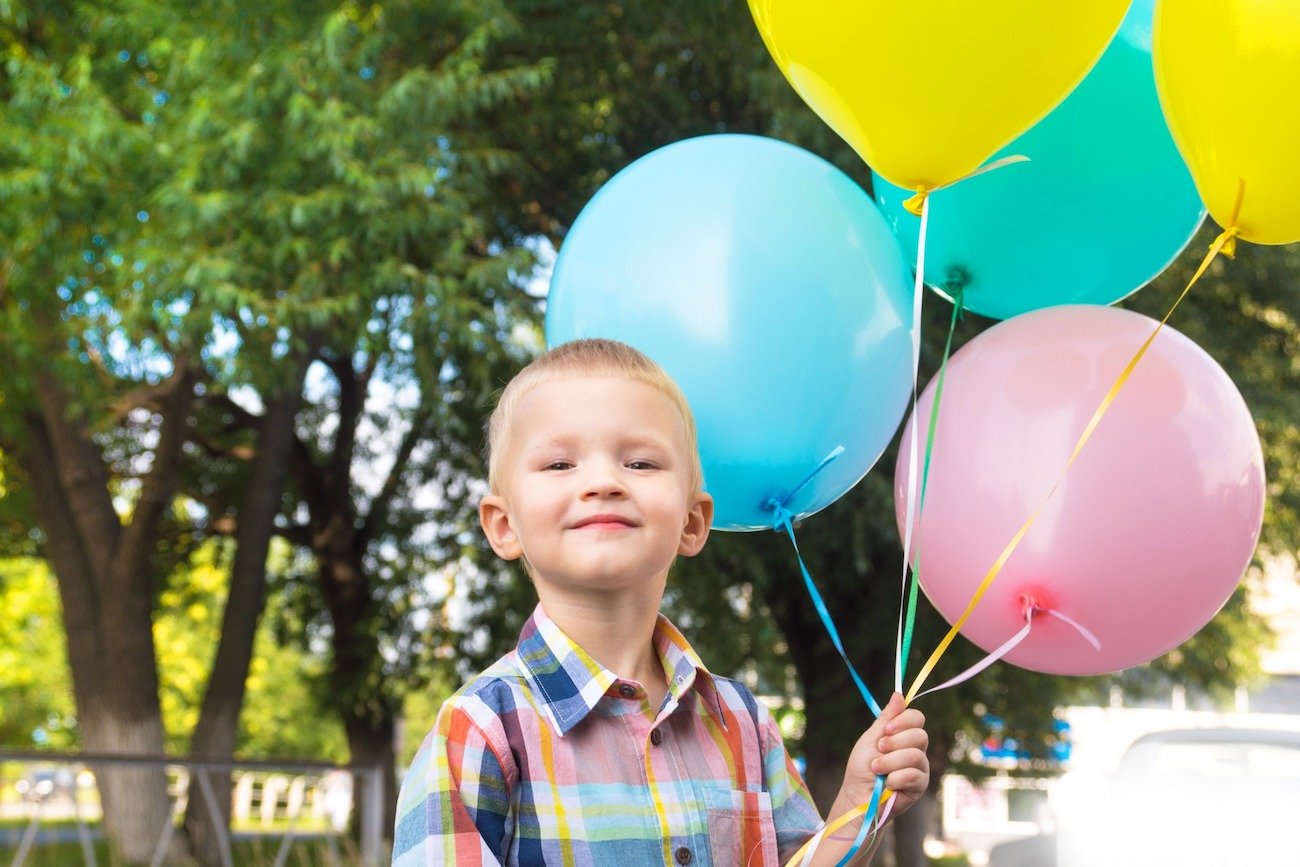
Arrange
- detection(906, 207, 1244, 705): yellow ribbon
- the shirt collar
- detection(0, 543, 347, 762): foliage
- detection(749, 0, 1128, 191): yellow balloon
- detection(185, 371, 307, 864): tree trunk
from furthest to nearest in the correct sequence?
detection(0, 543, 347, 762): foliage
detection(185, 371, 307, 864): tree trunk
detection(906, 207, 1244, 705): yellow ribbon
detection(749, 0, 1128, 191): yellow balloon
the shirt collar

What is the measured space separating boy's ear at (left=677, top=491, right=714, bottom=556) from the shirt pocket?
0.31 metres

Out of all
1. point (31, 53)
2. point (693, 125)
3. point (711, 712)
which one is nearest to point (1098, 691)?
point (693, 125)

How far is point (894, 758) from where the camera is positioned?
171 cm

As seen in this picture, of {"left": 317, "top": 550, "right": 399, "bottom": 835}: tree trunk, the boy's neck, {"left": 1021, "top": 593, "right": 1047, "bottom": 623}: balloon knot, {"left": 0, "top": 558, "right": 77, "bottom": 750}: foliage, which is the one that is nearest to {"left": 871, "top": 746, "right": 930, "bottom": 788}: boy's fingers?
the boy's neck

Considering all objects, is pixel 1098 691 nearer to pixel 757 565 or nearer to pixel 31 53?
pixel 757 565

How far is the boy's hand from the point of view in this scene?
1710 mm

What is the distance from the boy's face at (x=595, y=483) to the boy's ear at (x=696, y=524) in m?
0.07

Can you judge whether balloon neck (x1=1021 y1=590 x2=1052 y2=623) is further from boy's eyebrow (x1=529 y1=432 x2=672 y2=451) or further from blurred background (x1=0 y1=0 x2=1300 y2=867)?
blurred background (x1=0 y1=0 x2=1300 y2=867)

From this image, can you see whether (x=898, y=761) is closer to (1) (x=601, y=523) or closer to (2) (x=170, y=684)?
(1) (x=601, y=523)

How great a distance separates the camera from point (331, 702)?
1159 cm

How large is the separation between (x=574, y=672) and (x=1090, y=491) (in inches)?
43.8

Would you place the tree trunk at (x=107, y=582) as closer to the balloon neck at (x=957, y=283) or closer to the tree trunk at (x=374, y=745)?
the tree trunk at (x=374, y=745)

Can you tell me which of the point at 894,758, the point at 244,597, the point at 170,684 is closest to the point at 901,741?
the point at 894,758

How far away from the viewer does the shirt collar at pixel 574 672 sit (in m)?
1.61
